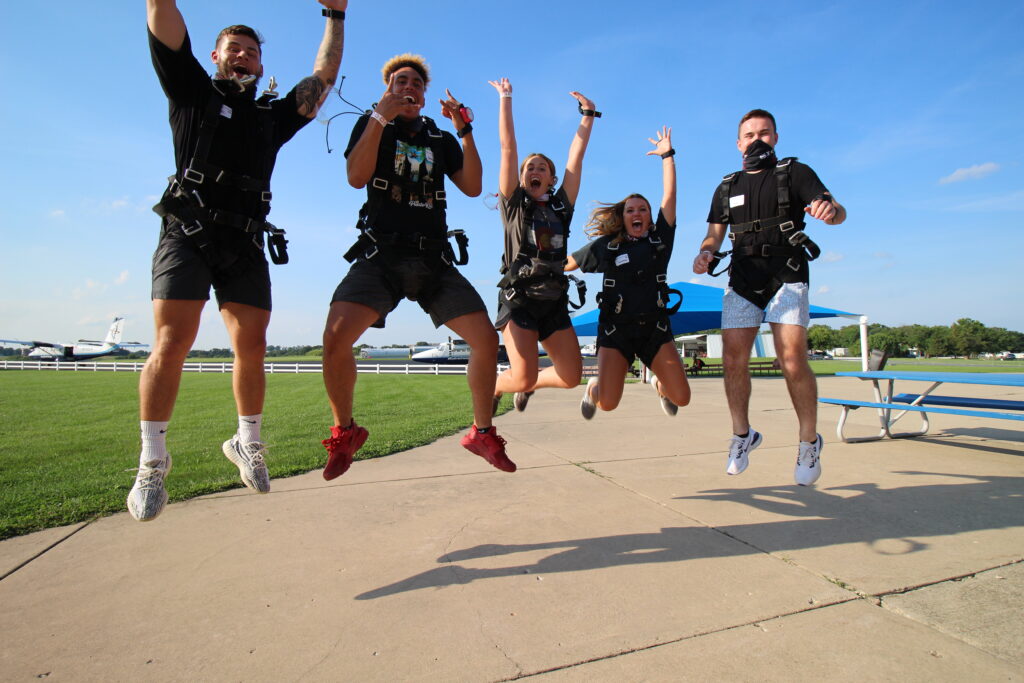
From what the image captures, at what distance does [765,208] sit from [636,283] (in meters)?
1.10

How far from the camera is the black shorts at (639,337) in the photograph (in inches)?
177

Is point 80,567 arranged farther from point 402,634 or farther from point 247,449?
point 402,634

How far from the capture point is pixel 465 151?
3555 millimetres

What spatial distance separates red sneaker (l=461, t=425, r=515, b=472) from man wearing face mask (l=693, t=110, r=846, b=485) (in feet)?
5.10

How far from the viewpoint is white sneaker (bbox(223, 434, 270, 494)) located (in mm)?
3000

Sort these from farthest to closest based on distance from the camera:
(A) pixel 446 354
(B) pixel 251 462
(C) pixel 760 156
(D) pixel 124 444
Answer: (A) pixel 446 354 → (D) pixel 124 444 → (C) pixel 760 156 → (B) pixel 251 462

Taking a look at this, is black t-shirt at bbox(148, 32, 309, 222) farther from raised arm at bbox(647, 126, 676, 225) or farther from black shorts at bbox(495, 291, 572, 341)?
raised arm at bbox(647, 126, 676, 225)

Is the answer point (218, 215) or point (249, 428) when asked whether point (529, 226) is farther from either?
point (249, 428)

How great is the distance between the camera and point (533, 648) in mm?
1986

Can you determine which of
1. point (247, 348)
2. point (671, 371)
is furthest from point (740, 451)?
point (247, 348)

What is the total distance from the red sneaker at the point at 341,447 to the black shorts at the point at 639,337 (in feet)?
6.99

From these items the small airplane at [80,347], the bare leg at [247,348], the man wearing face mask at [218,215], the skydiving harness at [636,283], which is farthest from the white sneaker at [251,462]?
the small airplane at [80,347]

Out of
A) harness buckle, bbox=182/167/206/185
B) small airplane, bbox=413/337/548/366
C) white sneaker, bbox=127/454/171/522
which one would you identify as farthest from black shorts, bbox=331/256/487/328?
small airplane, bbox=413/337/548/366

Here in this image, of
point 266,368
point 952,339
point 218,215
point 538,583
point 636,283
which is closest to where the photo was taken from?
point 538,583
